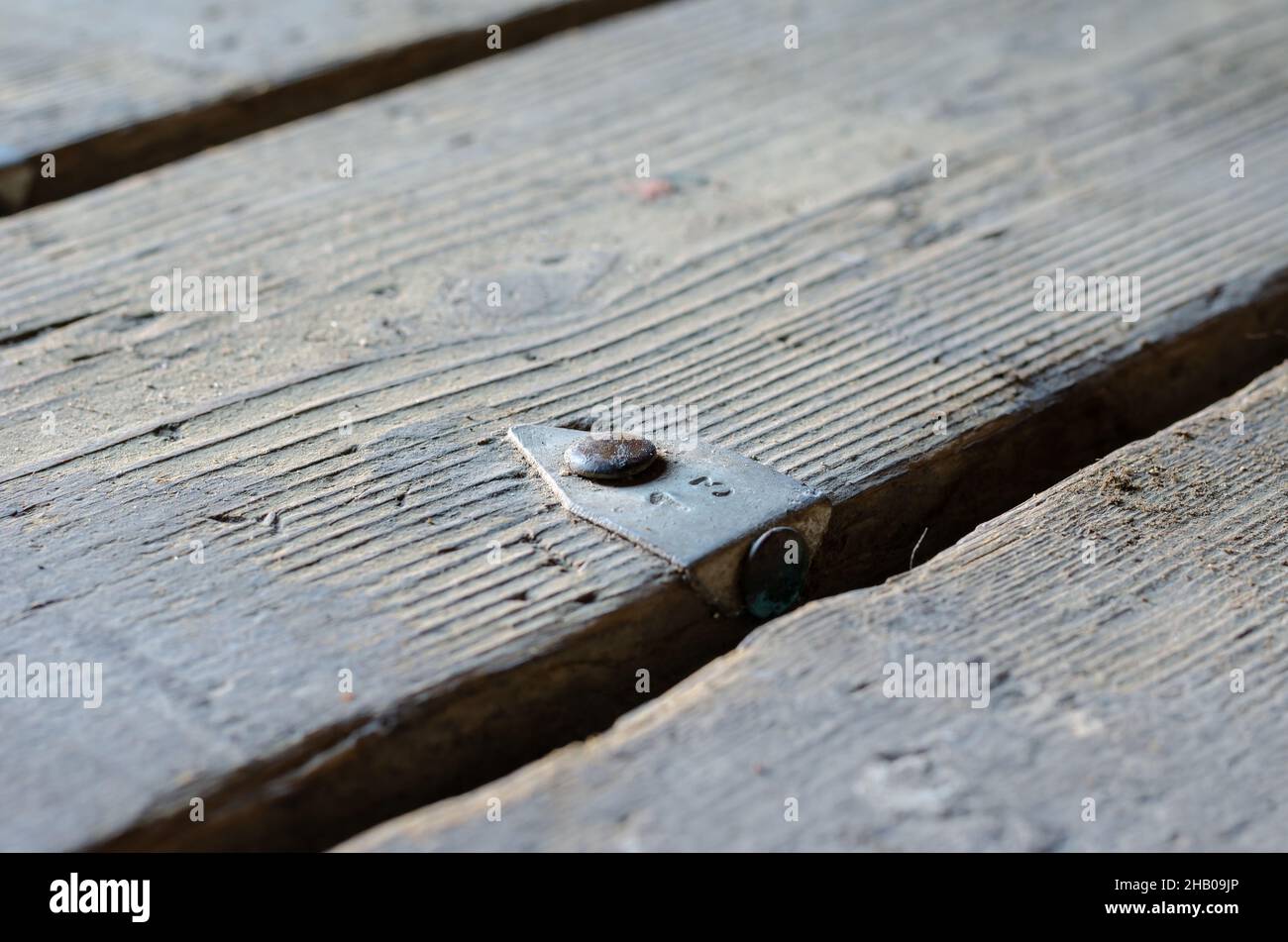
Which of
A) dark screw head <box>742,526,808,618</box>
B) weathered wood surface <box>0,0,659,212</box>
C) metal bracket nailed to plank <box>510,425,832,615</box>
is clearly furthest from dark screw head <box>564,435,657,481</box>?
weathered wood surface <box>0,0,659,212</box>

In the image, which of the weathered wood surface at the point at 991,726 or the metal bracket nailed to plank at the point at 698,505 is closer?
the weathered wood surface at the point at 991,726

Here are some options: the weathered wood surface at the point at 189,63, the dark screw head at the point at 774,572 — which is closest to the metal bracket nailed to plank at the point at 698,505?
the dark screw head at the point at 774,572

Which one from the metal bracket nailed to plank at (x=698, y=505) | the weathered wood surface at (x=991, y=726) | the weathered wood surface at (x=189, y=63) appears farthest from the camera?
the weathered wood surface at (x=189, y=63)

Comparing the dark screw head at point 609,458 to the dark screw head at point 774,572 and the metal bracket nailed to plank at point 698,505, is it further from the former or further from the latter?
the dark screw head at point 774,572

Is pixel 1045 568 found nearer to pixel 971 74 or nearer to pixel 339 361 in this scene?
pixel 339 361

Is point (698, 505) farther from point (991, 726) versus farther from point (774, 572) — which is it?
point (991, 726)

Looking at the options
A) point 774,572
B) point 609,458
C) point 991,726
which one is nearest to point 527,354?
point 609,458
